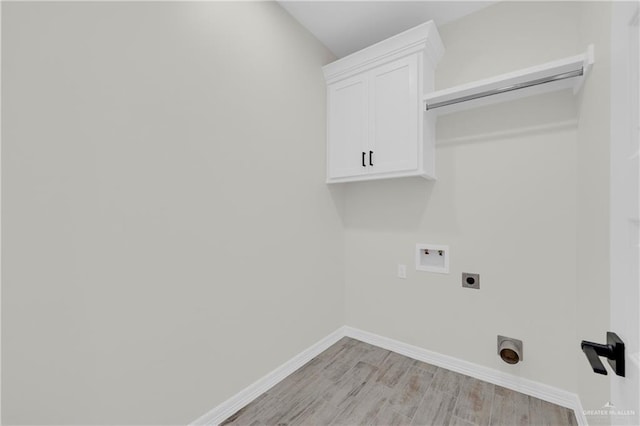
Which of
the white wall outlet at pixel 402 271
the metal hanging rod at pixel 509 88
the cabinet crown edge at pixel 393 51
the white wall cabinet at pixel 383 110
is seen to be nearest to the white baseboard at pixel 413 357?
the white wall outlet at pixel 402 271

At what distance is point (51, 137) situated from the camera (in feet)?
3.29

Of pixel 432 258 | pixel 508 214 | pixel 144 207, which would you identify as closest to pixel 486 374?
pixel 432 258

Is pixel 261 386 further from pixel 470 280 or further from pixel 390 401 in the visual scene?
pixel 470 280

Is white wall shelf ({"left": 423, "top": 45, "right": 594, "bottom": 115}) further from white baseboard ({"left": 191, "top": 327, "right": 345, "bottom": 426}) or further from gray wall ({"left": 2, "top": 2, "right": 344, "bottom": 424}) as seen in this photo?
white baseboard ({"left": 191, "top": 327, "right": 345, "bottom": 426})

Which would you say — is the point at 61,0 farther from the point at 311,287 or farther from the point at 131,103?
the point at 311,287

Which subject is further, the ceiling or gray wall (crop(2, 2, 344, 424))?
the ceiling

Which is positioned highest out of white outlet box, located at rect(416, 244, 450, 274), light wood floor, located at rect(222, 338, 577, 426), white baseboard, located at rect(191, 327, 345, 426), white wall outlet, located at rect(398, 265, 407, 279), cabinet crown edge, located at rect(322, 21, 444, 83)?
cabinet crown edge, located at rect(322, 21, 444, 83)

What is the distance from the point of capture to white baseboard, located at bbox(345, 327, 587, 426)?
1.64m

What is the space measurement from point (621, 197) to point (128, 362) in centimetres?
188

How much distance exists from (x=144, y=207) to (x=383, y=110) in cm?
170

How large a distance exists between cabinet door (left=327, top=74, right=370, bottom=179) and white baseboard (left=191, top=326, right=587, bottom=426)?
1.49 meters

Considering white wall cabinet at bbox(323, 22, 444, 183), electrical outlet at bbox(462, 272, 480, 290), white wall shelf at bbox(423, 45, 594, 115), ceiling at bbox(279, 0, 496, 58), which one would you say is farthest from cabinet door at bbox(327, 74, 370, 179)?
electrical outlet at bbox(462, 272, 480, 290)

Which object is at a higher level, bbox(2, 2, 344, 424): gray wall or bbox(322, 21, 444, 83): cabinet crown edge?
bbox(322, 21, 444, 83): cabinet crown edge

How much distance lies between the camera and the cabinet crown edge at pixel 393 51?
73.4 inches
